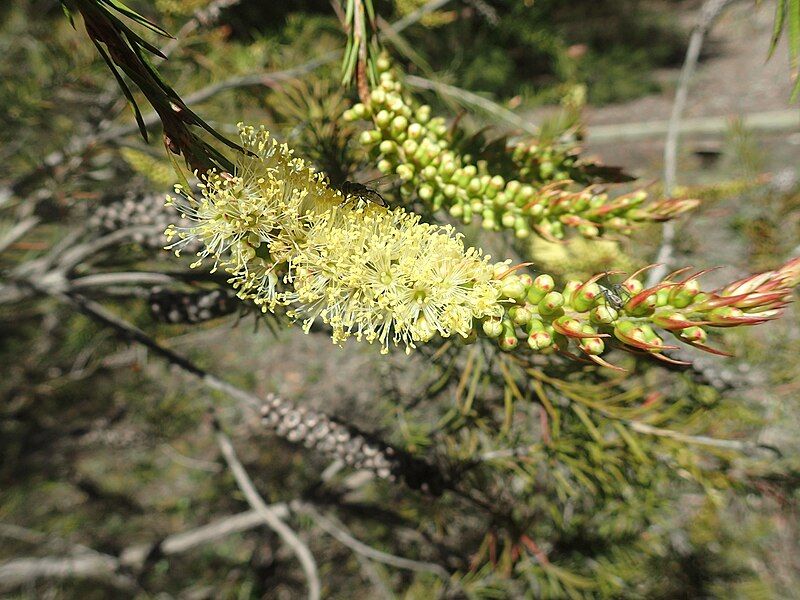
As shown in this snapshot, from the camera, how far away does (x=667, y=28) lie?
462 cm

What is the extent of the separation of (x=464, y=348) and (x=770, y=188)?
136 cm

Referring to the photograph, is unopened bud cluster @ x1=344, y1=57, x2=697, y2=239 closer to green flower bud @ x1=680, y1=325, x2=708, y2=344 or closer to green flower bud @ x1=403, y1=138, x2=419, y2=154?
green flower bud @ x1=403, y1=138, x2=419, y2=154

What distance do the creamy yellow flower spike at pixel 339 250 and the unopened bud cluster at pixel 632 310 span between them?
33 mm

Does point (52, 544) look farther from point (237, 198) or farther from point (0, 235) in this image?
point (237, 198)

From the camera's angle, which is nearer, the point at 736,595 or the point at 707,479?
the point at 707,479

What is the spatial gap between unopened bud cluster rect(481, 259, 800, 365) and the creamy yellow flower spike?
3 centimetres

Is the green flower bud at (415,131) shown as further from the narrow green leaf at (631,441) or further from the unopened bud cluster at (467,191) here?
the narrow green leaf at (631,441)

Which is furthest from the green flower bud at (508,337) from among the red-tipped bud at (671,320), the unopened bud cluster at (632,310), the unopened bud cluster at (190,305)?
the unopened bud cluster at (190,305)

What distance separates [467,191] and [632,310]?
0.93 feet

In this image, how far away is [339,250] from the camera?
0.55 metres

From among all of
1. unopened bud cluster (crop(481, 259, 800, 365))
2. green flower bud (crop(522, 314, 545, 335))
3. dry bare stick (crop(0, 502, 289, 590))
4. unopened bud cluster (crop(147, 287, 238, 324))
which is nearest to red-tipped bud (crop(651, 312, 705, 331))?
unopened bud cluster (crop(481, 259, 800, 365))

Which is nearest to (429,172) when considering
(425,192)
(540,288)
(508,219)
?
(425,192)

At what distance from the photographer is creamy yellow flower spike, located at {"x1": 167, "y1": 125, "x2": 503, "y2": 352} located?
551 mm

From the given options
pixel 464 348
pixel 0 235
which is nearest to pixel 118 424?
pixel 0 235
